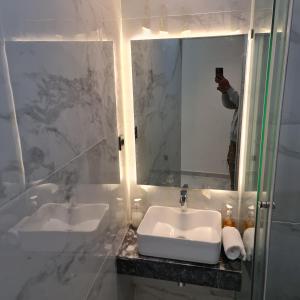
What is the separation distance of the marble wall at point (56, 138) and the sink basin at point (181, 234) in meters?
0.24

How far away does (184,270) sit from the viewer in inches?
56.2

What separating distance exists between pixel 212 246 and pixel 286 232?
49 centimetres

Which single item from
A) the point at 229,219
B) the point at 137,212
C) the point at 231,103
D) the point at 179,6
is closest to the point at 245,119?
the point at 231,103

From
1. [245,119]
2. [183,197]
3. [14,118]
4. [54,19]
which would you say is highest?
[54,19]

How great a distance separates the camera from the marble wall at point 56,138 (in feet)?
2.17

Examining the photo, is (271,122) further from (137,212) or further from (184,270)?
(137,212)

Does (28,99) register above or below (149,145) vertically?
above

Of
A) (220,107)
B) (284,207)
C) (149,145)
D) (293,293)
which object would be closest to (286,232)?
(284,207)

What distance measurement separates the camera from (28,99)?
73 cm

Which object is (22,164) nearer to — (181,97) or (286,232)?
(181,97)

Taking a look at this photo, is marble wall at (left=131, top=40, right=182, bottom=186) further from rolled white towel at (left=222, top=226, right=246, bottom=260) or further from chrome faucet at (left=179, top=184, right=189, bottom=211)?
rolled white towel at (left=222, top=226, right=246, bottom=260)

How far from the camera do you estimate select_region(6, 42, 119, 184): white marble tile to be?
71 cm

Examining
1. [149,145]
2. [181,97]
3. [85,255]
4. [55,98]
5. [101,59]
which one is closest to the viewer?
[55,98]

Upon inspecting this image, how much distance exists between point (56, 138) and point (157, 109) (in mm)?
904
